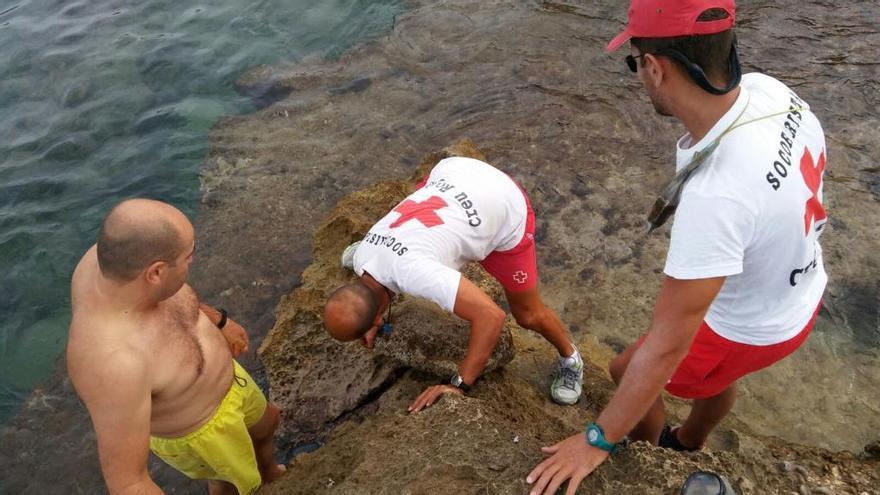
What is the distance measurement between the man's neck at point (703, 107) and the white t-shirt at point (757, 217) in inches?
1.1

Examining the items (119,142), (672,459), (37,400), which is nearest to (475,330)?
(672,459)

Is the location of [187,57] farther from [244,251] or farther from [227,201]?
[244,251]

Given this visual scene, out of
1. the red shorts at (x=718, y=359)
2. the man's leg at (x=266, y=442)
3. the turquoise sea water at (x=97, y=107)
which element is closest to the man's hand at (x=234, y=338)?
the man's leg at (x=266, y=442)

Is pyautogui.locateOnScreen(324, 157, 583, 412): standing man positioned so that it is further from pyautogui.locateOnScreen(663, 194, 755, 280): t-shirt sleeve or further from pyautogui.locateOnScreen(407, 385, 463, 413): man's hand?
pyautogui.locateOnScreen(663, 194, 755, 280): t-shirt sleeve

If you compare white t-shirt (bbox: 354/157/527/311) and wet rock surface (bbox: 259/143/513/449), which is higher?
white t-shirt (bbox: 354/157/527/311)

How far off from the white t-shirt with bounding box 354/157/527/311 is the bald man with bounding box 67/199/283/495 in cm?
93

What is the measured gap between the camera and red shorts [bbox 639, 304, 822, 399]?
2.44 m

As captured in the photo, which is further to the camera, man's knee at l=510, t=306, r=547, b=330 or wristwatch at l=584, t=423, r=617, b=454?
man's knee at l=510, t=306, r=547, b=330

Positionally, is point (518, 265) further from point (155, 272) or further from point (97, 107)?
point (97, 107)

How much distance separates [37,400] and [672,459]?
464 cm

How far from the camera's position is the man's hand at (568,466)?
2.24 metres

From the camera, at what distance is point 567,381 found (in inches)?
145

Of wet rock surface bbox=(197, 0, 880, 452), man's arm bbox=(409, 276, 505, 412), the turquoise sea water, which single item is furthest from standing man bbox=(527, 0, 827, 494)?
the turquoise sea water

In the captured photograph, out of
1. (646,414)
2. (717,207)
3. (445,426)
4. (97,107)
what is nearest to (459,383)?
(445,426)
